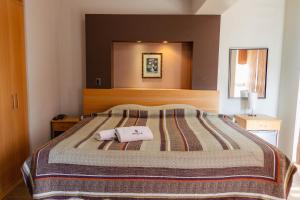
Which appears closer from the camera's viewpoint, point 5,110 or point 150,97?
point 5,110

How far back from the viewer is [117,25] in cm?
370

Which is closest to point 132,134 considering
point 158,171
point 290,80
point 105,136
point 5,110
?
point 105,136

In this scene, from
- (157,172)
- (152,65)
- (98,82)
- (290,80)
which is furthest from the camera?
(152,65)

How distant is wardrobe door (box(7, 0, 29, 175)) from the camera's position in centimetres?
269

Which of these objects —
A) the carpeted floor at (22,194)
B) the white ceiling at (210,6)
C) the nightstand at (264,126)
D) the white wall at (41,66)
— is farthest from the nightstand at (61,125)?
the nightstand at (264,126)

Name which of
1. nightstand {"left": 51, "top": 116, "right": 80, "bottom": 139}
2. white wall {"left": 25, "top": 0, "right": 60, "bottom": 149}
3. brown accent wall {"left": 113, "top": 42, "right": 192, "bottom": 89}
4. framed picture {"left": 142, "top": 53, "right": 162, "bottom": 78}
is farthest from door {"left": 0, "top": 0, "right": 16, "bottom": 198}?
framed picture {"left": 142, "top": 53, "right": 162, "bottom": 78}

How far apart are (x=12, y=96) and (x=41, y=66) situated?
2.40ft

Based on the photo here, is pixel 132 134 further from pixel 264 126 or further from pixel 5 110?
pixel 264 126

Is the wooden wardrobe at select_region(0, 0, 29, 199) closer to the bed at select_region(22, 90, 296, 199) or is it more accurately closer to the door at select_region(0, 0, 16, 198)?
the door at select_region(0, 0, 16, 198)

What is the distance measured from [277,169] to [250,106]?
1950 millimetres

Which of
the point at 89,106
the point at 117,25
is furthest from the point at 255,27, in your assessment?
the point at 89,106

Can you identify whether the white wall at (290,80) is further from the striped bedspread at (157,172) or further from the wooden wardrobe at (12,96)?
the wooden wardrobe at (12,96)

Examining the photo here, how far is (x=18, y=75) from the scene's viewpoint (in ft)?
9.22

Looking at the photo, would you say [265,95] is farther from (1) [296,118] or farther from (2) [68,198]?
(2) [68,198]
